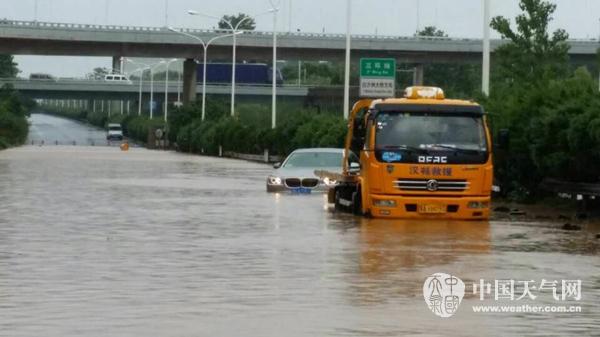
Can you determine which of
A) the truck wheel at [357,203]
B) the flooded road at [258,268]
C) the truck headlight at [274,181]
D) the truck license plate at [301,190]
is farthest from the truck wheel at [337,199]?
the truck headlight at [274,181]

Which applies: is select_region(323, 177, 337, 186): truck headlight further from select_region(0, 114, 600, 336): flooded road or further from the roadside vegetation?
the roadside vegetation

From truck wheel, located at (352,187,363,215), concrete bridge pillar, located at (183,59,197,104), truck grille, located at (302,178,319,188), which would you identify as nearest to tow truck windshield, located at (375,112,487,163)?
truck wheel, located at (352,187,363,215)

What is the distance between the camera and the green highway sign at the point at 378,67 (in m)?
63.2

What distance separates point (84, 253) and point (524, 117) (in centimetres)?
1830

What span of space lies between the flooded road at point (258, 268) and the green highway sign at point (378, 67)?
92.6 feet

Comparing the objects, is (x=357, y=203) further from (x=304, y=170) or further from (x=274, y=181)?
(x=274, y=181)

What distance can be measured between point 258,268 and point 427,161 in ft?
35.8

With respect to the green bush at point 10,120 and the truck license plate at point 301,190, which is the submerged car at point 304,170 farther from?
the green bush at point 10,120

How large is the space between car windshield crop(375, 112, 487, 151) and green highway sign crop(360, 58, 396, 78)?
33.3 meters

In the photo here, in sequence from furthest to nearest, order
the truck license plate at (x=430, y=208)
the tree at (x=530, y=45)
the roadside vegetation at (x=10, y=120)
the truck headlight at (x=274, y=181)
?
the roadside vegetation at (x=10, y=120) < the tree at (x=530, y=45) < the truck headlight at (x=274, y=181) < the truck license plate at (x=430, y=208)

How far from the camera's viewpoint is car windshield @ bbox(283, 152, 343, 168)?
1576 inches

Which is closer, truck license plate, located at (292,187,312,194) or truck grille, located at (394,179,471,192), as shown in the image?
truck grille, located at (394,179,471,192)

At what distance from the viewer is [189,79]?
427 feet

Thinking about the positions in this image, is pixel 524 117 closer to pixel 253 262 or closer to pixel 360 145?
pixel 360 145
